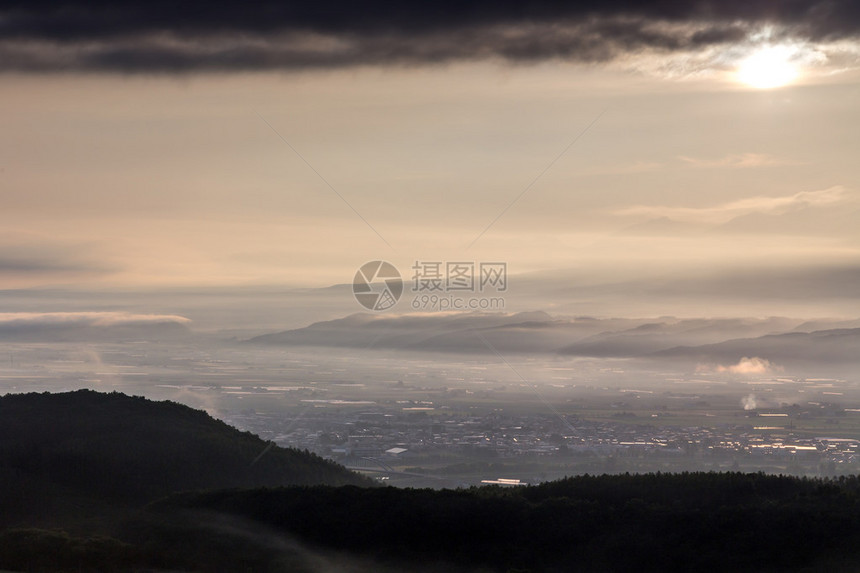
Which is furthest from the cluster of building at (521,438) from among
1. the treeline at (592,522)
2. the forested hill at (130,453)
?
the treeline at (592,522)

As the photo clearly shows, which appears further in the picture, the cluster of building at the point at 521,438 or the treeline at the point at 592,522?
the cluster of building at the point at 521,438

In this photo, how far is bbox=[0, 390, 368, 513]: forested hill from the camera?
7388 centimetres

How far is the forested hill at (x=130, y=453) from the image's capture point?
73.9 metres

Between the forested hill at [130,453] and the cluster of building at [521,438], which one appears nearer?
the forested hill at [130,453]

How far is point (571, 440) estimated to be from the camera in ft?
513

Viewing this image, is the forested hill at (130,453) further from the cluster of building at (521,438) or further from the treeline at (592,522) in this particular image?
the cluster of building at (521,438)

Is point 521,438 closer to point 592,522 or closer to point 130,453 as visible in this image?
point 130,453

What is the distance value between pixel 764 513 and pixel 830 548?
5.25 metres

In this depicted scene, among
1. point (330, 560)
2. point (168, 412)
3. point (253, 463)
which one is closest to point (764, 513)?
point (330, 560)

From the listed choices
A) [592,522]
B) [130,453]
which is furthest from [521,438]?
[592,522]

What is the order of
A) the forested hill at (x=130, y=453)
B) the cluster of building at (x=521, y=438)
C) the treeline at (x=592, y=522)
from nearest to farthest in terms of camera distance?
the treeline at (x=592, y=522) < the forested hill at (x=130, y=453) < the cluster of building at (x=521, y=438)

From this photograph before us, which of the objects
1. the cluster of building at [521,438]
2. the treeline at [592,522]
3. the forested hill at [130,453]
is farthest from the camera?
the cluster of building at [521,438]

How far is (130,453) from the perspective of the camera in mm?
81250

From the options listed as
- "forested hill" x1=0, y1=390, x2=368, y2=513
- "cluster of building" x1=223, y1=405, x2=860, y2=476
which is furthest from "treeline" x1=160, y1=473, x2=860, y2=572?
"cluster of building" x1=223, y1=405, x2=860, y2=476
